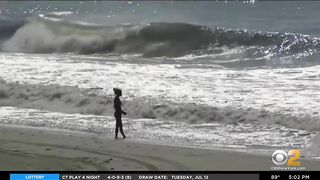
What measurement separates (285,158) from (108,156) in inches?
91.7

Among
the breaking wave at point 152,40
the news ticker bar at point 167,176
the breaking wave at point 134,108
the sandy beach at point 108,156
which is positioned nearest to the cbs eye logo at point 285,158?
the sandy beach at point 108,156

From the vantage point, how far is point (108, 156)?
794cm

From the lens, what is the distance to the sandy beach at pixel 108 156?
7270mm

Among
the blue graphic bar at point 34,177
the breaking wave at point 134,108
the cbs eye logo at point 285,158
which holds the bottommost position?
the blue graphic bar at point 34,177

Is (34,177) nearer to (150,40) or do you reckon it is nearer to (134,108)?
(134,108)

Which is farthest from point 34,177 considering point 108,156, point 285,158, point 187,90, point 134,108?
point 187,90

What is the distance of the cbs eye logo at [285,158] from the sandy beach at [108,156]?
4.0 inches

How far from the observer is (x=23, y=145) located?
8719 millimetres

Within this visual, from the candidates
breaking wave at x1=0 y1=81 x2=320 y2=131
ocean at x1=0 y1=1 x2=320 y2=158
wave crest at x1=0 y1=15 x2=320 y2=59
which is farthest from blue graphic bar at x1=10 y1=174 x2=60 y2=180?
wave crest at x1=0 y1=15 x2=320 y2=59

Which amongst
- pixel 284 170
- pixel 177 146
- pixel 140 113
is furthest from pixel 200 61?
pixel 284 170

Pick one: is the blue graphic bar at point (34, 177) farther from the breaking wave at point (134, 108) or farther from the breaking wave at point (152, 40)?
the breaking wave at point (152, 40)

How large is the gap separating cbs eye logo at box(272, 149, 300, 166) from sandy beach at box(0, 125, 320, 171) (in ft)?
0.33

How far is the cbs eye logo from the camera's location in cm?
720

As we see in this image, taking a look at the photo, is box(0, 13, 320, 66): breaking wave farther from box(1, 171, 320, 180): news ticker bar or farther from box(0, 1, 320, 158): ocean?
box(1, 171, 320, 180): news ticker bar
